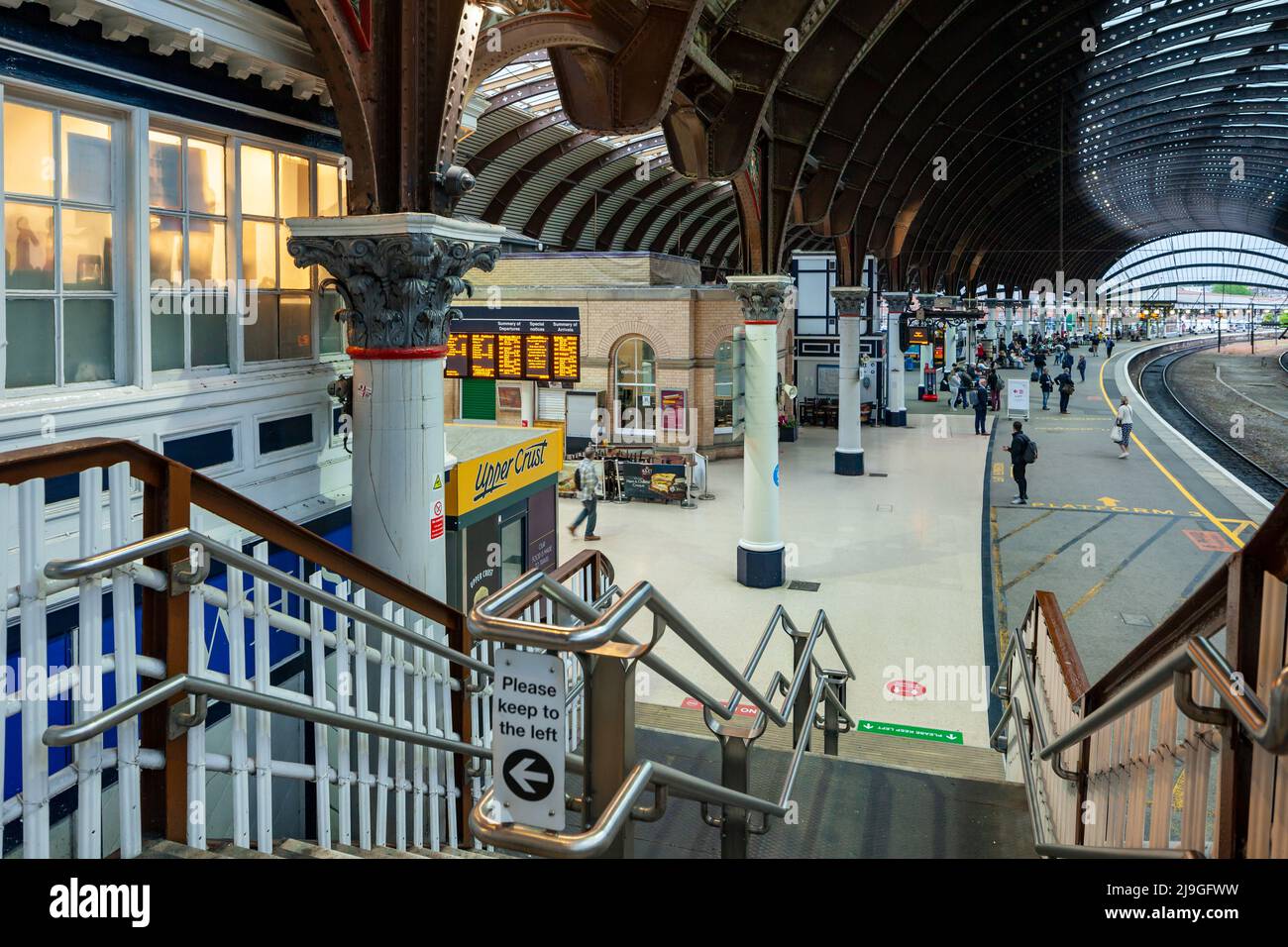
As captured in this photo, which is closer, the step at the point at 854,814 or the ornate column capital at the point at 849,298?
the step at the point at 854,814

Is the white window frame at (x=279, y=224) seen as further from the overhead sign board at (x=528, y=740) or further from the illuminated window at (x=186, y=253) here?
the overhead sign board at (x=528, y=740)

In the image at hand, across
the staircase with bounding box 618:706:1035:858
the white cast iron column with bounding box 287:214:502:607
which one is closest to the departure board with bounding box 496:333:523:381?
the white cast iron column with bounding box 287:214:502:607

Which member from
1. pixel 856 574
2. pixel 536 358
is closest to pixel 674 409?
pixel 536 358

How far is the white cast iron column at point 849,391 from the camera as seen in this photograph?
24.3 meters

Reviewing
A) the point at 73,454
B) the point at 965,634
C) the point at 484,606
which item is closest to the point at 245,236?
the point at 73,454

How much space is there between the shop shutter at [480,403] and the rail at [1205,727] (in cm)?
2165

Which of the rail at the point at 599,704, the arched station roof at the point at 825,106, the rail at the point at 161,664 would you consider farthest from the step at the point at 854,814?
the arched station roof at the point at 825,106

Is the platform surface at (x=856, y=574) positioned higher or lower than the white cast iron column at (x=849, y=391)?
lower

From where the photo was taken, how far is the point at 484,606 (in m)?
2.65

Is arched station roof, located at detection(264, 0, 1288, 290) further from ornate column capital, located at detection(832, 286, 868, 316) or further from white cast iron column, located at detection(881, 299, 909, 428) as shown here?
white cast iron column, located at detection(881, 299, 909, 428)

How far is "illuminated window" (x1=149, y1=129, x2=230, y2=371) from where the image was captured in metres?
6.02

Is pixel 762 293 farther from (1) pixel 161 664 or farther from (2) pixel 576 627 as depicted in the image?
A: (2) pixel 576 627

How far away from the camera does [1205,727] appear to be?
111 inches

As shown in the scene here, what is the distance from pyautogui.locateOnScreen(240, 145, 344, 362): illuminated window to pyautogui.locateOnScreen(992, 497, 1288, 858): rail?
607cm
